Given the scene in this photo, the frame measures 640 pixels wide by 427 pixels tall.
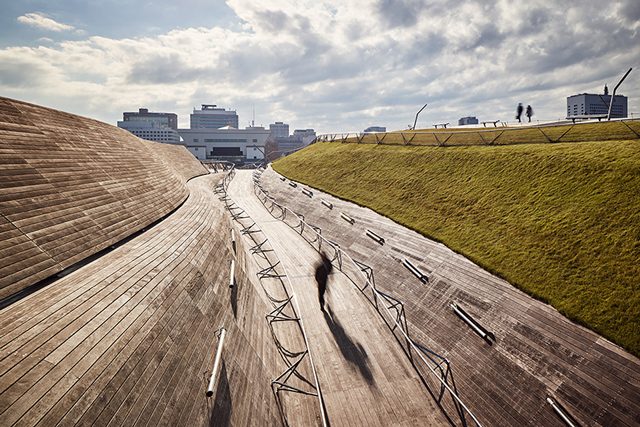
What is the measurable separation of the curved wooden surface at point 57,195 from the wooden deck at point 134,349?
34.5 inches

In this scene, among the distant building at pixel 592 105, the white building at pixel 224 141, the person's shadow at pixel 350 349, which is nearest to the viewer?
the person's shadow at pixel 350 349

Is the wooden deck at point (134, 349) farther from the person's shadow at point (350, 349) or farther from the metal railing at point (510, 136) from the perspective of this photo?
the metal railing at point (510, 136)

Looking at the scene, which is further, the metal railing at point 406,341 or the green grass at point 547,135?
the green grass at point 547,135

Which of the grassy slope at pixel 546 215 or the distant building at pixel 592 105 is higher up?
the distant building at pixel 592 105

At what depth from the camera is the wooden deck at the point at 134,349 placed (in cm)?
607

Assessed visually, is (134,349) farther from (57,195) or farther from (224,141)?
(224,141)

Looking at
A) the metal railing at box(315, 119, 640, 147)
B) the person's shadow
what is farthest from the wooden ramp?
the metal railing at box(315, 119, 640, 147)

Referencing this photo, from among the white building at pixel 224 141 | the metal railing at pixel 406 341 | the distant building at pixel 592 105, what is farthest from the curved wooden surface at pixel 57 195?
the distant building at pixel 592 105

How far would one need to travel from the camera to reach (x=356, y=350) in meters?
15.5

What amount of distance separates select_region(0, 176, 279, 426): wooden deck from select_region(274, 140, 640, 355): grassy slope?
13255 mm

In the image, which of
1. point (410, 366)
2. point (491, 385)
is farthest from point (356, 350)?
point (491, 385)

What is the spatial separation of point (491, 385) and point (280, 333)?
9.53m

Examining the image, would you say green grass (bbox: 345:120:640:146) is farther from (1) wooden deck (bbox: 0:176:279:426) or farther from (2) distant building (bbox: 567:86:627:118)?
(2) distant building (bbox: 567:86:627:118)

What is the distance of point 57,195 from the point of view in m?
12.1
